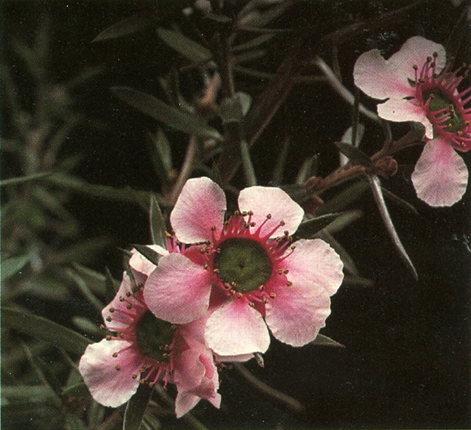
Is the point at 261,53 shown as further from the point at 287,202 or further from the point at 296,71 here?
the point at 287,202

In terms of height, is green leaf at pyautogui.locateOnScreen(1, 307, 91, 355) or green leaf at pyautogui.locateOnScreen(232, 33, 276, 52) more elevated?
green leaf at pyautogui.locateOnScreen(232, 33, 276, 52)

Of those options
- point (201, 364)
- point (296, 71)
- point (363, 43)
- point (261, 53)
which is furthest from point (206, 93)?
point (201, 364)

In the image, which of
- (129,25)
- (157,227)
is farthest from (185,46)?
(157,227)

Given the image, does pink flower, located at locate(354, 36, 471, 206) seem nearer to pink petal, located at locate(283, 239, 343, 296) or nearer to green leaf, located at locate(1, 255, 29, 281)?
pink petal, located at locate(283, 239, 343, 296)

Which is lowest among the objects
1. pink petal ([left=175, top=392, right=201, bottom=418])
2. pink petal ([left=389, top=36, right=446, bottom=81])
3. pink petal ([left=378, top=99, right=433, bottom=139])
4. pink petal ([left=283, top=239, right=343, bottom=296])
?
pink petal ([left=175, top=392, right=201, bottom=418])

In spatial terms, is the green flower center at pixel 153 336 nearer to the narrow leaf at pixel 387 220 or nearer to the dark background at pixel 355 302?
the dark background at pixel 355 302

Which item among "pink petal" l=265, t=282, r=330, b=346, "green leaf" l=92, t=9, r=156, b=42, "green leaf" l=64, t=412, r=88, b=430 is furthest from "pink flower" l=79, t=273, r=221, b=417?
"green leaf" l=92, t=9, r=156, b=42

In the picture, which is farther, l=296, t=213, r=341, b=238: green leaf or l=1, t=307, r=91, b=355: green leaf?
l=1, t=307, r=91, b=355: green leaf
